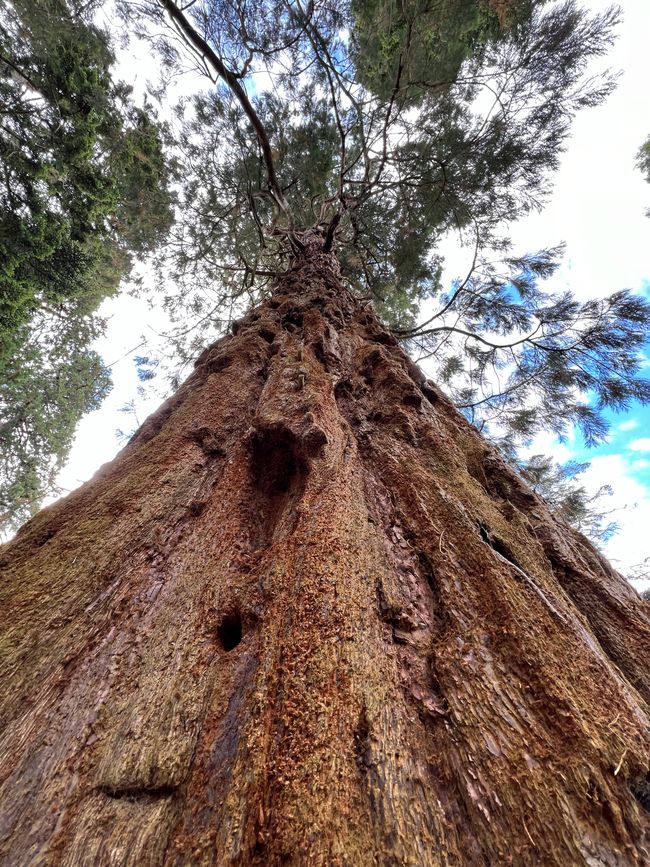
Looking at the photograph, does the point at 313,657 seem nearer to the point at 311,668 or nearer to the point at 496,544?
the point at 311,668

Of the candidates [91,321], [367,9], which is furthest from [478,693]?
[91,321]

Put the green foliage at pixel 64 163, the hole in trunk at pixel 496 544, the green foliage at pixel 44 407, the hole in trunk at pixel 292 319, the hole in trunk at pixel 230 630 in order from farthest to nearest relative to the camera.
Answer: the green foliage at pixel 44 407, the green foliage at pixel 64 163, the hole in trunk at pixel 292 319, the hole in trunk at pixel 496 544, the hole in trunk at pixel 230 630

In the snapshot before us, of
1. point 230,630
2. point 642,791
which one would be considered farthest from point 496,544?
point 230,630

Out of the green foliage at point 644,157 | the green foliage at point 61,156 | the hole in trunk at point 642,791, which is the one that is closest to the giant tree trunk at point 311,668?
the hole in trunk at point 642,791

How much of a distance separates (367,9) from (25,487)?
32.6 ft

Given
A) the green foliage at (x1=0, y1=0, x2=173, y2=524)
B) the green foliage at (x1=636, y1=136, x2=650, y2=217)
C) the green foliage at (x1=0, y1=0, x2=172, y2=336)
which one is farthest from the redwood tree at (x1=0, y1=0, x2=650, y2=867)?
the green foliage at (x1=636, y1=136, x2=650, y2=217)

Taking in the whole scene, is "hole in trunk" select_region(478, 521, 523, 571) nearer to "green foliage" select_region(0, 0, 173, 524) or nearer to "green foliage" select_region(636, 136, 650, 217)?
"green foliage" select_region(0, 0, 173, 524)

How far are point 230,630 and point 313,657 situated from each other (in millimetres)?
367

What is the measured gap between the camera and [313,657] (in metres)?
1.02

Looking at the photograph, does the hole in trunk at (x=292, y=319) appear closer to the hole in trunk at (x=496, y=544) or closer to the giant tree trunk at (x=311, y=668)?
the giant tree trunk at (x=311, y=668)

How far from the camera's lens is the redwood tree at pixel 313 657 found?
2.55 feet

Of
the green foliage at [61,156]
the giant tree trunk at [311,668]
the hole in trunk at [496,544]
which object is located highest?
the green foliage at [61,156]

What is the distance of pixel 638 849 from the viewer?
72 cm

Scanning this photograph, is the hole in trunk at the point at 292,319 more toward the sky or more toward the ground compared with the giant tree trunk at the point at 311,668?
more toward the sky
